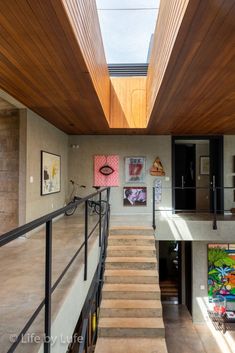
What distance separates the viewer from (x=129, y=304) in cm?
447

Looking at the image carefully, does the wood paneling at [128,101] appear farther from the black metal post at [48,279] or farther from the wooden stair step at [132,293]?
the black metal post at [48,279]

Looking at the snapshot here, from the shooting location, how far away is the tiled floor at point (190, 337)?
255 inches

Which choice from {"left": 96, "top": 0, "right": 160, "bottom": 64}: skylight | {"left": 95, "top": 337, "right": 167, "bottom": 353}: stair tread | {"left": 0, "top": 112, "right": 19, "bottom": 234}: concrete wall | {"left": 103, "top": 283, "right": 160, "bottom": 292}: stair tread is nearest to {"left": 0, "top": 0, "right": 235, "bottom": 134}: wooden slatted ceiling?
{"left": 0, "top": 112, "right": 19, "bottom": 234}: concrete wall

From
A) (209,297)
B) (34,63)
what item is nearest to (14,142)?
(34,63)

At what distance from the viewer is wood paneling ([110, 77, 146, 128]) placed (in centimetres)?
666

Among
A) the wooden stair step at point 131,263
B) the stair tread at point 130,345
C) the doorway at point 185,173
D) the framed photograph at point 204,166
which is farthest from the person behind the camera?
the doorway at point 185,173

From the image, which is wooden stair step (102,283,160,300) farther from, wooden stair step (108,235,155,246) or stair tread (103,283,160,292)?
wooden stair step (108,235,155,246)

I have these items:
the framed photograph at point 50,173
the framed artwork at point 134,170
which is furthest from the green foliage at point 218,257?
the framed photograph at point 50,173

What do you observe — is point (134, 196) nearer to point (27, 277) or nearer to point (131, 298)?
point (131, 298)

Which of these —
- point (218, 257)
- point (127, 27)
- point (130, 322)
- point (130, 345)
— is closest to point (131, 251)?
point (130, 322)

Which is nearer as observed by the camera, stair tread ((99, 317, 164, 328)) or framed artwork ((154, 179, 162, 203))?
stair tread ((99, 317, 164, 328))

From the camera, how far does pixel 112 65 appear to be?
7.85 m

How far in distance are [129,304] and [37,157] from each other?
3500 mm

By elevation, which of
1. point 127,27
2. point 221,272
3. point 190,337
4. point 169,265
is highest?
point 127,27
